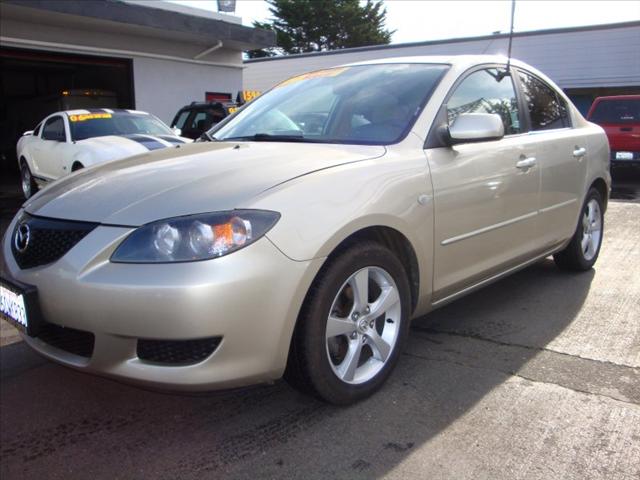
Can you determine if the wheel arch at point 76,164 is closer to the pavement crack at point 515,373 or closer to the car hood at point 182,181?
the car hood at point 182,181

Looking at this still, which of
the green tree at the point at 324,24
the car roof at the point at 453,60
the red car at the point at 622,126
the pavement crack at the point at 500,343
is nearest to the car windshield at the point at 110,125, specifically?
the car roof at the point at 453,60

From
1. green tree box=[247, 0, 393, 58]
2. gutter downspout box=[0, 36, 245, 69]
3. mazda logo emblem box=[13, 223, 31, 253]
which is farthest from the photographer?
green tree box=[247, 0, 393, 58]

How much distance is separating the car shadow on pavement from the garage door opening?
12029 mm

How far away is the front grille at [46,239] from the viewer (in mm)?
2352

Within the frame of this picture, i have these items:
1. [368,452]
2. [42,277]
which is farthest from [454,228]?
[42,277]

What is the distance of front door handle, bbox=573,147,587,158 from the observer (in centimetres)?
428

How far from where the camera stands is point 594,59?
17.9m

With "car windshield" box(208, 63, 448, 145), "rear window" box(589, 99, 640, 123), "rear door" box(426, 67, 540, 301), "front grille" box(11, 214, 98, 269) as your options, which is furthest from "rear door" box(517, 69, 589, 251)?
"rear window" box(589, 99, 640, 123)

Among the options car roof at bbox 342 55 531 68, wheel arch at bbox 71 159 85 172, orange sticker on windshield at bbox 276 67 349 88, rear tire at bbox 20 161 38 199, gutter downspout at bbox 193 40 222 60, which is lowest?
rear tire at bbox 20 161 38 199

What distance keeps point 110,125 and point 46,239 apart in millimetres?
6835

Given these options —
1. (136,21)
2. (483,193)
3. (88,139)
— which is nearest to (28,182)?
(88,139)

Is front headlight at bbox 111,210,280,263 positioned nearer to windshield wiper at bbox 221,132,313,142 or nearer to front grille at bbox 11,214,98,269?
front grille at bbox 11,214,98,269

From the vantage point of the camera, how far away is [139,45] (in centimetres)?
1345

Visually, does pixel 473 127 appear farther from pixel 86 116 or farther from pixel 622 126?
pixel 622 126
